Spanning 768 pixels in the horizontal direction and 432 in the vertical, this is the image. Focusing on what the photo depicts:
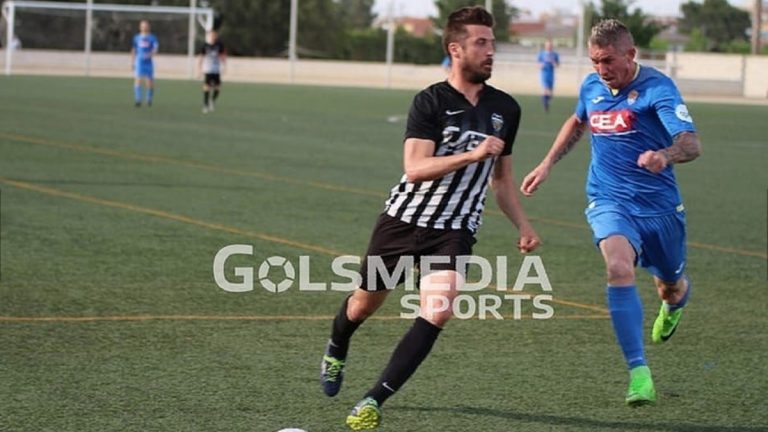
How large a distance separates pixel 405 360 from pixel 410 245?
55 centimetres

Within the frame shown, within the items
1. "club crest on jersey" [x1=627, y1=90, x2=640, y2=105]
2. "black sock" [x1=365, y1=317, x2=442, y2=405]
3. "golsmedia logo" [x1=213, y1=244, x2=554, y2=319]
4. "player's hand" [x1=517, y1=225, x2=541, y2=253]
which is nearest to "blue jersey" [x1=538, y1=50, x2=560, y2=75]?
"golsmedia logo" [x1=213, y1=244, x2=554, y2=319]

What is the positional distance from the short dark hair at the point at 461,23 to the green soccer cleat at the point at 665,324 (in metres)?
2.56

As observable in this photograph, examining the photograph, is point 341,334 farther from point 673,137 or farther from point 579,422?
point 673,137

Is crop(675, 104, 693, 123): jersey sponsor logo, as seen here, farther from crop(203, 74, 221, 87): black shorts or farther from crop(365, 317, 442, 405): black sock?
crop(203, 74, 221, 87): black shorts

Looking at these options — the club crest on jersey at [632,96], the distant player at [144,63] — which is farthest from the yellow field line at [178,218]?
the distant player at [144,63]

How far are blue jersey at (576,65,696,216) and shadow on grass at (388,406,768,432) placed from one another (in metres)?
1.30

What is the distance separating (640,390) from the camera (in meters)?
6.76

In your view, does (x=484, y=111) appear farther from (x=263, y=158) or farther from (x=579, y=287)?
(x=263, y=158)

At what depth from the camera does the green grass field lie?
22.7 feet

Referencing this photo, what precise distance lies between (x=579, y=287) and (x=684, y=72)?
57257 mm

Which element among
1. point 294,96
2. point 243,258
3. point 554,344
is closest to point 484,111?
point 554,344

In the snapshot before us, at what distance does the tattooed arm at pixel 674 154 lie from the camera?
6789 millimetres

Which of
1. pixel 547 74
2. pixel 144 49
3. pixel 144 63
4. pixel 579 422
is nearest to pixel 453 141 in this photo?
pixel 579 422

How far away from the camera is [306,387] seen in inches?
291
